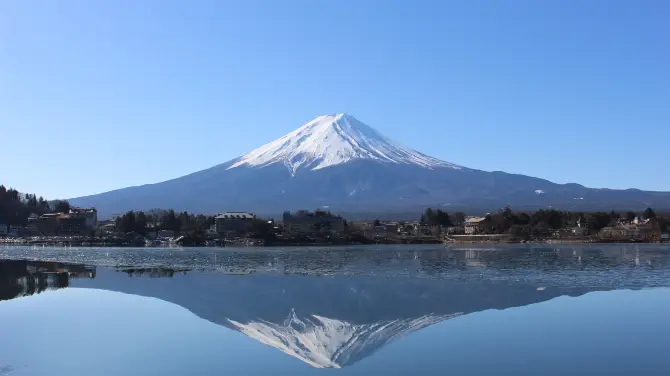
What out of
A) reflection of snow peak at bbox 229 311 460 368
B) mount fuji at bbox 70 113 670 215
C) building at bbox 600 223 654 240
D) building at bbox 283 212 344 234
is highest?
mount fuji at bbox 70 113 670 215

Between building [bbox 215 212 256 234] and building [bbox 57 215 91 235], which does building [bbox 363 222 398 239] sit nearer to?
building [bbox 215 212 256 234]

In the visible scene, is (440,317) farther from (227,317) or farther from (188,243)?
(188,243)

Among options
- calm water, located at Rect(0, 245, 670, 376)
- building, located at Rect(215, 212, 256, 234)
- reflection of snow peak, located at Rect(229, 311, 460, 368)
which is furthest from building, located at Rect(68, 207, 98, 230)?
reflection of snow peak, located at Rect(229, 311, 460, 368)

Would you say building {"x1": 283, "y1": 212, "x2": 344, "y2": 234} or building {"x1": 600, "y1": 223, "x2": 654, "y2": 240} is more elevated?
building {"x1": 283, "y1": 212, "x2": 344, "y2": 234}

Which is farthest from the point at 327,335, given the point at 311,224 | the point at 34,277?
the point at 311,224

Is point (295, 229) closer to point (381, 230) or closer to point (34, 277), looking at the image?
point (381, 230)

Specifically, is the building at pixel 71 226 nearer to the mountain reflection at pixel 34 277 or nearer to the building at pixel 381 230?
the building at pixel 381 230
